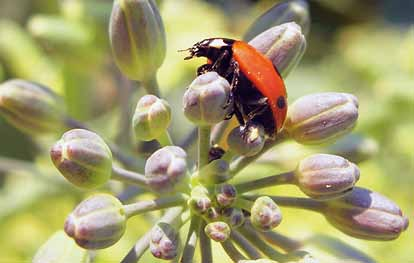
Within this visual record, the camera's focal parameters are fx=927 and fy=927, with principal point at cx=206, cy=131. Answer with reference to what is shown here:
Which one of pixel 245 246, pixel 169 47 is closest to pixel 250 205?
pixel 245 246

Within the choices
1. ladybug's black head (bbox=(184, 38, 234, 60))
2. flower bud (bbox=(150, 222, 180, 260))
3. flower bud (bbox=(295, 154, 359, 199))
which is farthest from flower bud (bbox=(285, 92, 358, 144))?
flower bud (bbox=(150, 222, 180, 260))

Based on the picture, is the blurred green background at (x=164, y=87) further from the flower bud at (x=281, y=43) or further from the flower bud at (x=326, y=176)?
the flower bud at (x=281, y=43)

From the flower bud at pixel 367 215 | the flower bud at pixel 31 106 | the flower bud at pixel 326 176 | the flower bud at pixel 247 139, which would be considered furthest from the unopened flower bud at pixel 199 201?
the flower bud at pixel 31 106

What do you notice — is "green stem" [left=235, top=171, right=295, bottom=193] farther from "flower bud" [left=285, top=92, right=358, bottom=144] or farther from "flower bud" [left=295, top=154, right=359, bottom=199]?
"flower bud" [left=285, top=92, right=358, bottom=144]

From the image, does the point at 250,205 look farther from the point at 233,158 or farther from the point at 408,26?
the point at 408,26

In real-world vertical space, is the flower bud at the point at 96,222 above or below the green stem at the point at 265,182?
above

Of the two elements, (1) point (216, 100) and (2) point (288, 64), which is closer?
(1) point (216, 100)
